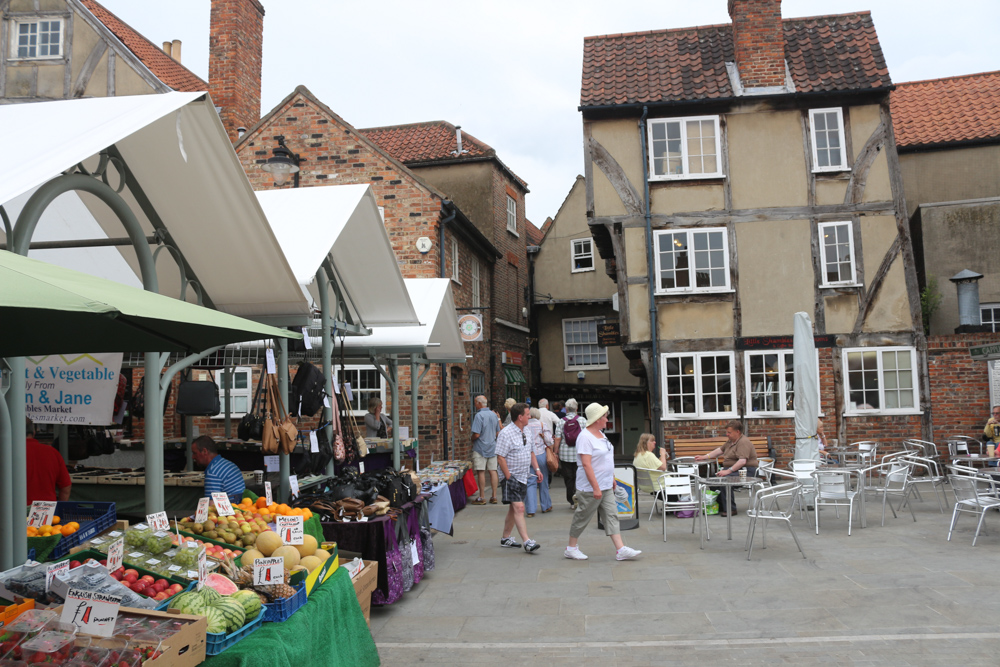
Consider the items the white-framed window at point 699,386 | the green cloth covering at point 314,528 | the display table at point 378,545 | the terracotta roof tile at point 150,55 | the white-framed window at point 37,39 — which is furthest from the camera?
the terracotta roof tile at point 150,55

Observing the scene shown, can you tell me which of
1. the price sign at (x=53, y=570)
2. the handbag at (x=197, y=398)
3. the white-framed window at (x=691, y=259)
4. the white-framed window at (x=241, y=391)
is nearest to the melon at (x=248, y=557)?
the price sign at (x=53, y=570)

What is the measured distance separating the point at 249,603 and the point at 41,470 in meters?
4.15

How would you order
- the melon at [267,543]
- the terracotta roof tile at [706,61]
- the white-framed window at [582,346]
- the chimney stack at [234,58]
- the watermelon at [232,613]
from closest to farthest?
the watermelon at [232,613] < the melon at [267,543] < the terracotta roof tile at [706,61] < the chimney stack at [234,58] < the white-framed window at [582,346]

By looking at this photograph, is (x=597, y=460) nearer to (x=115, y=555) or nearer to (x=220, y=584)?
(x=220, y=584)

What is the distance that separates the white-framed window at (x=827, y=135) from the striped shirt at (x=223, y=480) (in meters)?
14.0

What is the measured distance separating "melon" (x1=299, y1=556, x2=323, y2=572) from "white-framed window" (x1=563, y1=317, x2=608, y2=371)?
21.4 m

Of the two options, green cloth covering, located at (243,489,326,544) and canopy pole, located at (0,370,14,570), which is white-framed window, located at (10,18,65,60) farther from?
canopy pole, located at (0,370,14,570)

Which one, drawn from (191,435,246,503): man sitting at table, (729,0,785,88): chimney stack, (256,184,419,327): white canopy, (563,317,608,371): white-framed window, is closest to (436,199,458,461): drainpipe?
(729,0,785,88): chimney stack

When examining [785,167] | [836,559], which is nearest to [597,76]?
[785,167]

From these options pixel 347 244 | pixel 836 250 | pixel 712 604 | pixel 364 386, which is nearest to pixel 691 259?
pixel 836 250

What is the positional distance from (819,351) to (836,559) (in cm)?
907

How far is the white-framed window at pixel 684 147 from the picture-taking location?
17062 mm

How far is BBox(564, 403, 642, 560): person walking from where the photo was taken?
8297 millimetres

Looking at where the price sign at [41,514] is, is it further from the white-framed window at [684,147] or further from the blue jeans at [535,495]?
the white-framed window at [684,147]
